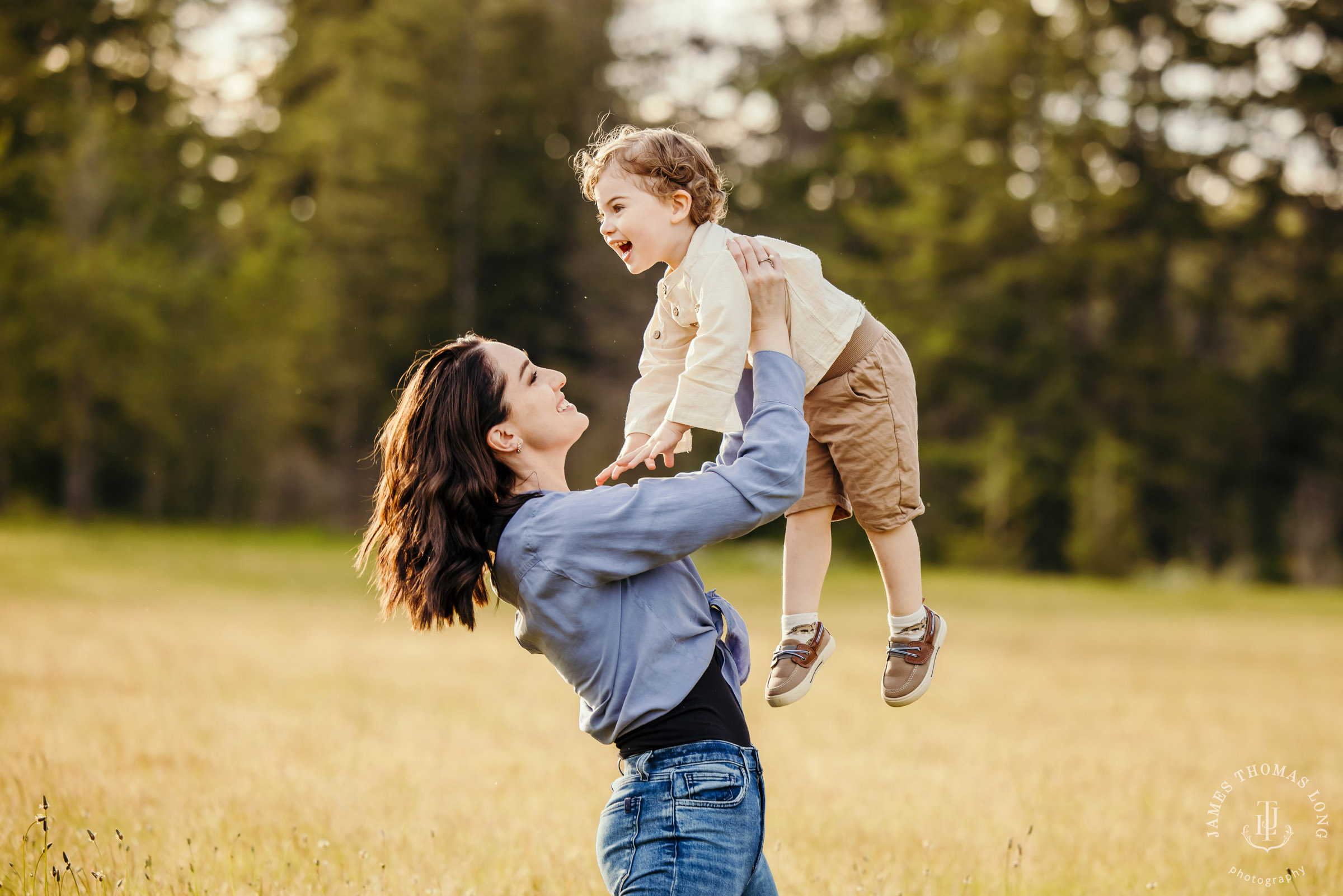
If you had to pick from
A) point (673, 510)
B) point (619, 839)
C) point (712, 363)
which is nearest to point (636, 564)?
point (673, 510)

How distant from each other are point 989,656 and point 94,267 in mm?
22920

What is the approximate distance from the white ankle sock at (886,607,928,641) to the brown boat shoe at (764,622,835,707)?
0.20m

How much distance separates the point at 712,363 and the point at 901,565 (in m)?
0.97

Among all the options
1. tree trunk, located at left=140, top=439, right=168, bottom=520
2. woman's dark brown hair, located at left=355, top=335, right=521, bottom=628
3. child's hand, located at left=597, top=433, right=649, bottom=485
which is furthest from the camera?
Result: tree trunk, located at left=140, top=439, right=168, bottom=520

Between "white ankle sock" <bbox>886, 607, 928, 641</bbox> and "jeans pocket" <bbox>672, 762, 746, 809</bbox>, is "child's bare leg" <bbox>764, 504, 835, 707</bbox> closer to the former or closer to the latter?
"white ankle sock" <bbox>886, 607, 928, 641</bbox>

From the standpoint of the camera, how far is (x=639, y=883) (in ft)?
8.02

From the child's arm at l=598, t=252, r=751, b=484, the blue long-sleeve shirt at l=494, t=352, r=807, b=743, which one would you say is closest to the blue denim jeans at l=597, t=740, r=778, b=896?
the blue long-sleeve shirt at l=494, t=352, r=807, b=743

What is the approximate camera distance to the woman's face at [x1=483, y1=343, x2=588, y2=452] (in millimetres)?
2721

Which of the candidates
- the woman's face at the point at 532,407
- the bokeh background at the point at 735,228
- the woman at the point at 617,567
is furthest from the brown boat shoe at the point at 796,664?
the bokeh background at the point at 735,228

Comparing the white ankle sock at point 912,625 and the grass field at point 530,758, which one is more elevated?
the white ankle sock at point 912,625

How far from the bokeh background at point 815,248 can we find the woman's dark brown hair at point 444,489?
79.6 feet

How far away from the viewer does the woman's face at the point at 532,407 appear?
8.93 ft

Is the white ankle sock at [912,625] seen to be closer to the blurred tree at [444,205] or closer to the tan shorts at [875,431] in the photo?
the tan shorts at [875,431]

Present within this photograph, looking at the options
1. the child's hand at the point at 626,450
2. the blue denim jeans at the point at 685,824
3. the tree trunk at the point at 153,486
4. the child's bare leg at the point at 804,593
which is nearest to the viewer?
the blue denim jeans at the point at 685,824
